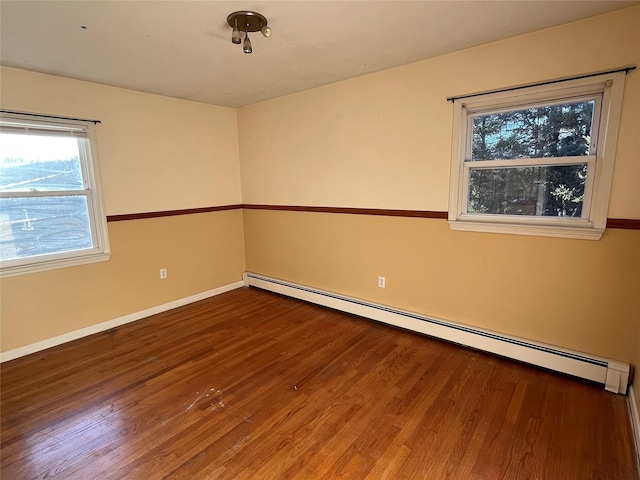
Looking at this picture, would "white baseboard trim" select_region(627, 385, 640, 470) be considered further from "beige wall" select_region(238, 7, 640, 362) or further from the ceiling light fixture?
the ceiling light fixture

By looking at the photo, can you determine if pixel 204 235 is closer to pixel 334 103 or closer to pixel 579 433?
pixel 334 103

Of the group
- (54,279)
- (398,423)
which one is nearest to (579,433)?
(398,423)

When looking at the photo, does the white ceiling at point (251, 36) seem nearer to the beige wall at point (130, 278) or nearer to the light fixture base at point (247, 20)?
the light fixture base at point (247, 20)

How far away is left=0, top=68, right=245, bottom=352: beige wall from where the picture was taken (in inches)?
104

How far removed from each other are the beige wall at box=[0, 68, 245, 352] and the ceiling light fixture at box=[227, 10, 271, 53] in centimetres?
184

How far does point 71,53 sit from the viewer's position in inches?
87.4

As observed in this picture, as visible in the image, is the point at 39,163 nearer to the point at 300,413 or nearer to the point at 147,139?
the point at 147,139

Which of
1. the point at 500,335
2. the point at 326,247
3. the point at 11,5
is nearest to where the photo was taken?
the point at 11,5

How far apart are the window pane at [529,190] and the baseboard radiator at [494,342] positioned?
0.95 meters

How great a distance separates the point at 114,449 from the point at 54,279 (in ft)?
5.94

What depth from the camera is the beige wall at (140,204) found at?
264cm

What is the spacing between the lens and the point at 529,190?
7.47 feet

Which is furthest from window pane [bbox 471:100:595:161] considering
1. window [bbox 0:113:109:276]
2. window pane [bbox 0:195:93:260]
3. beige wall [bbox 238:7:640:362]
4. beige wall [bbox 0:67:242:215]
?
window pane [bbox 0:195:93:260]

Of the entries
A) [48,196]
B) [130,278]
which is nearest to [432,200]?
[130,278]
